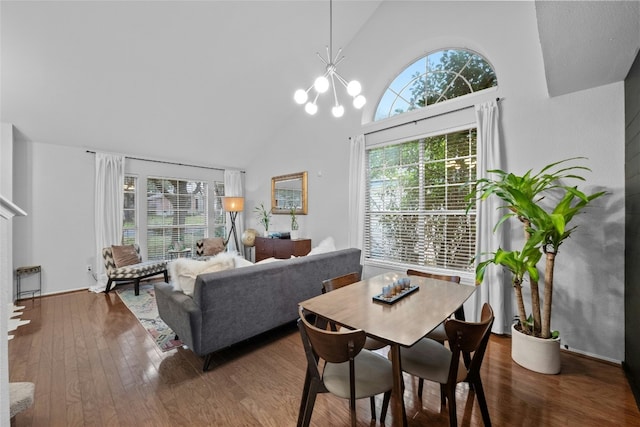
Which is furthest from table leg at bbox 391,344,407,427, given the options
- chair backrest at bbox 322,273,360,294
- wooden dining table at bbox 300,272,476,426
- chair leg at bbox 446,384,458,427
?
chair backrest at bbox 322,273,360,294

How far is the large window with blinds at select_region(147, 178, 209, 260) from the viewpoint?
5328 mm

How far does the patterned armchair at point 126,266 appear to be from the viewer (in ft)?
13.6

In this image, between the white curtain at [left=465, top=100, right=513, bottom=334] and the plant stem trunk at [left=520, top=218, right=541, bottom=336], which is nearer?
the plant stem trunk at [left=520, top=218, right=541, bottom=336]

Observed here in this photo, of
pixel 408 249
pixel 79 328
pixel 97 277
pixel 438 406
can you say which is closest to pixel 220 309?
pixel 438 406

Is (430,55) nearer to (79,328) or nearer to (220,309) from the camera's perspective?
(220,309)

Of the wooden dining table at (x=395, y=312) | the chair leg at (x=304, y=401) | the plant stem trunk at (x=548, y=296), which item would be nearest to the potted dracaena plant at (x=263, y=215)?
the wooden dining table at (x=395, y=312)

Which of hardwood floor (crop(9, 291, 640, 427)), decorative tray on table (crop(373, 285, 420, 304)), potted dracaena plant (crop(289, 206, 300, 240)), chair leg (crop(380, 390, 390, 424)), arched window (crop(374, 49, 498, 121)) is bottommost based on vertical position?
hardwood floor (crop(9, 291, 640, 427))

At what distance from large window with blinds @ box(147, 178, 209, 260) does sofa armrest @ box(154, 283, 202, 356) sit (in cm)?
337

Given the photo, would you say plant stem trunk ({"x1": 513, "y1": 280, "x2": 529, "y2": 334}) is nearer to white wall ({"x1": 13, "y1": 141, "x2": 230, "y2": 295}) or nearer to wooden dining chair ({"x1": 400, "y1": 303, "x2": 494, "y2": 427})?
wooden dining chair ({"x1": 400, "y1": 303, "x2": 494, "y2": 427})

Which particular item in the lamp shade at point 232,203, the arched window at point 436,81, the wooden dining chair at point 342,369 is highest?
the arched window at point 436,81

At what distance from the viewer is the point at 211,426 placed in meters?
1.60

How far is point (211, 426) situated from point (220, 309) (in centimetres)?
80

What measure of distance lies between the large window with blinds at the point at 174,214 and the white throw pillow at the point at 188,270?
3.62 metres

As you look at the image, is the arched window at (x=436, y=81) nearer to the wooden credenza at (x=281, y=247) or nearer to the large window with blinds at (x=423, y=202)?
the large window with blinds at (x=423, y=202)
